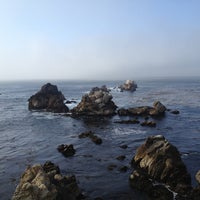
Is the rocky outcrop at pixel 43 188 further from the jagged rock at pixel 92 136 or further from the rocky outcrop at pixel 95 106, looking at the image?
the rocky outcrop at pixel 95 106

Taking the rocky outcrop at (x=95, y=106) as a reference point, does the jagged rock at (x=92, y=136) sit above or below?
below

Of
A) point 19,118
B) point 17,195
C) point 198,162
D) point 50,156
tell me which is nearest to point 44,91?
point 19,118

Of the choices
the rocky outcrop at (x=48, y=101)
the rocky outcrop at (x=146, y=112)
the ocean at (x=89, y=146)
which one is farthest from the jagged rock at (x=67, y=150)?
the rocky outcrop at (x=48, y=101)

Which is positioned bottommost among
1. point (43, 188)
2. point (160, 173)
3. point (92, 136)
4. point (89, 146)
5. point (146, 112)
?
point (89, 146)

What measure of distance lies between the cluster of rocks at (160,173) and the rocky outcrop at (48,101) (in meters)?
64.7

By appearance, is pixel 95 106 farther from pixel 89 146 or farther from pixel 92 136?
pixel 89 146

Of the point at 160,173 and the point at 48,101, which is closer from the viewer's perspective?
the point at 160,173

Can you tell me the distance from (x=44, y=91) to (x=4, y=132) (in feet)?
145

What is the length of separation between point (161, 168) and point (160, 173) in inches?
30.7

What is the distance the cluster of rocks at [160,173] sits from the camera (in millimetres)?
36125

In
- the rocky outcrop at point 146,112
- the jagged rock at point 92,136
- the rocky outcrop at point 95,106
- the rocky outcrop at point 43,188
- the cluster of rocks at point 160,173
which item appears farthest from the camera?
the rocky outcrop at point 95,106

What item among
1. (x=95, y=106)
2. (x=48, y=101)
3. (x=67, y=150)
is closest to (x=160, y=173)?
(x=67, y=150)

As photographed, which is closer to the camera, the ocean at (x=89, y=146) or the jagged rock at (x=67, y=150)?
the ocean at (x=89, y=146)

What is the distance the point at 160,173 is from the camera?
4141 centimetres
